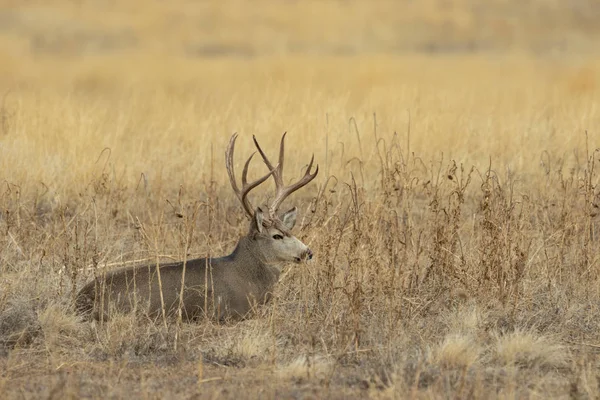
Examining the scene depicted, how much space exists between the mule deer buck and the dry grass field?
167 mm

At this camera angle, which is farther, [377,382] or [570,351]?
[570,351]

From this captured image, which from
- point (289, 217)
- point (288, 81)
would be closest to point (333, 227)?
point (289, 217)

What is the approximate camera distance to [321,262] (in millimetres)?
8047

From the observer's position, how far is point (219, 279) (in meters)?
7.85

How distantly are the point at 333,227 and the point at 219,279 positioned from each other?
1.03 metres

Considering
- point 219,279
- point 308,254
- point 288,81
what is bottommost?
point 219,279

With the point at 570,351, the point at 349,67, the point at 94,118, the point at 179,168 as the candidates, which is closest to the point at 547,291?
the point at 570,351

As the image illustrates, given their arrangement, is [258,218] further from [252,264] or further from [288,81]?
[288,81]

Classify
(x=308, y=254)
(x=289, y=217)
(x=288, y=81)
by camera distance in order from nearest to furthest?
(x=308, y=254), (x=289, y=217), (x=288, y=81)

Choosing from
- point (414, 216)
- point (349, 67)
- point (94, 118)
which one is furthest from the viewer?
point (349, 67)

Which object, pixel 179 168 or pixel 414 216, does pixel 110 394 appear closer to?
A: pixel 414 216

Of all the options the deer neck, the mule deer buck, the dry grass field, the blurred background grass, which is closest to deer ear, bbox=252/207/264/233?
the mule deer buck

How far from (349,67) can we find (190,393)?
15316 mm

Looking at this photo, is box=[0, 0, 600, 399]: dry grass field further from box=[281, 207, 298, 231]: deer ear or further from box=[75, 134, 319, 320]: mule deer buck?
box=[281, 207, 298, 231]: deer ear
